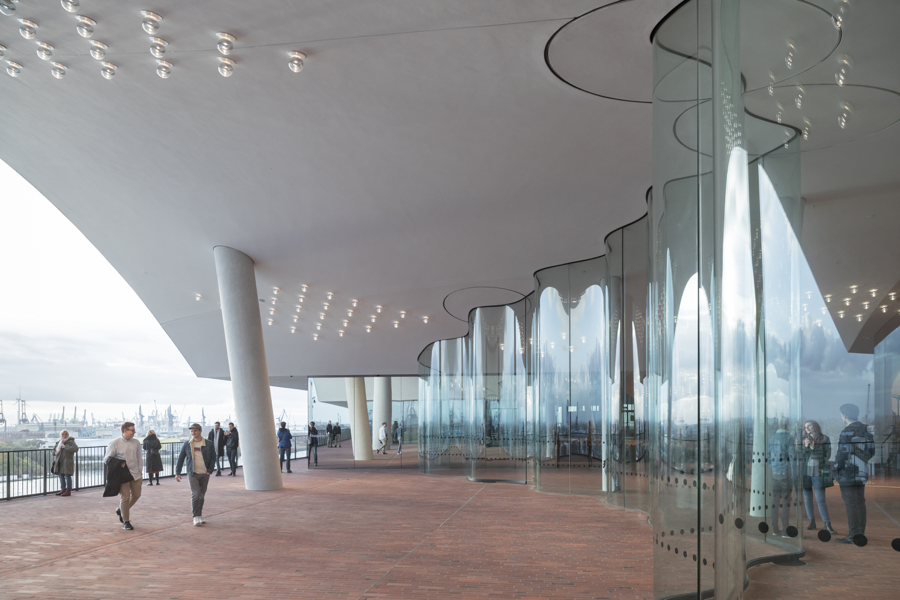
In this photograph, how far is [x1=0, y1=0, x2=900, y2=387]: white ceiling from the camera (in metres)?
7.02

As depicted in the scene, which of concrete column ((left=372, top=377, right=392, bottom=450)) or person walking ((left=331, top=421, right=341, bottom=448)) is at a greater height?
concrete column ((left=372, top=377, right=392, bottom=450))

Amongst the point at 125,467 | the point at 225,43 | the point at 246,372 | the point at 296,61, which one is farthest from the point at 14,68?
the point at 246,372

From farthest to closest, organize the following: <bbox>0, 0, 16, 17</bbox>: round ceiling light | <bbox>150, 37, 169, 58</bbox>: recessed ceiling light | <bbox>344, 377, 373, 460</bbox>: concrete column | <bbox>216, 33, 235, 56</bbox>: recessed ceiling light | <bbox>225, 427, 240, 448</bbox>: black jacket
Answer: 1. <bbox>344, 377, 373, 460</bbox>: concrete column
2. <bbox>225, 427, 240, 448</bbox>: black jacket
3. <bbox>150, 37, 169, 58</bbox>: recessed ceiling light
4. <bbox>216, 33, 235, 56</bbox>: recessed ceiling light
5. <bbox>0, 0, 16, 17</bbox>: round ceiling light

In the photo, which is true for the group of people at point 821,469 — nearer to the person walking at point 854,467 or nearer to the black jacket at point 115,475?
the person walking at point 854,467

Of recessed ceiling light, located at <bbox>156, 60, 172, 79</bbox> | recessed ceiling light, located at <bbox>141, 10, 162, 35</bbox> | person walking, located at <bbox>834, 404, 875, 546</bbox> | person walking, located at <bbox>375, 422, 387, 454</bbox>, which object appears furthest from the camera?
person walking, located at <bbox>375, 422, 387, 454</bbox>

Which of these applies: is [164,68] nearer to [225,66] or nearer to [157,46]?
[157,46]

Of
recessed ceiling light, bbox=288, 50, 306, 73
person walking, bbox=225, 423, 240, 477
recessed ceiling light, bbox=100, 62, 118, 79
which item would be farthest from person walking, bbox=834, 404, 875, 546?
person walking, bbox=225, 423, 240, 477

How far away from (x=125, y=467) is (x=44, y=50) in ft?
18.0

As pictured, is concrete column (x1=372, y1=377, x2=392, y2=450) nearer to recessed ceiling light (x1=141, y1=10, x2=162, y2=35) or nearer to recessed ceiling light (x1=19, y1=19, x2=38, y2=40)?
recessed ceiling light (x1=19, y1=19, x2=38, y2=40)

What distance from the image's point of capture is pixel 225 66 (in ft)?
25.5

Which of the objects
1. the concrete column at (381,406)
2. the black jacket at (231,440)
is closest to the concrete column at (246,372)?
the black jacket at (231,440)

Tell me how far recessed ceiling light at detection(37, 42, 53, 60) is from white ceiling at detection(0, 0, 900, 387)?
3.4 inches

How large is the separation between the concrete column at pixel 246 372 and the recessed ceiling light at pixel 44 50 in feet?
24.1

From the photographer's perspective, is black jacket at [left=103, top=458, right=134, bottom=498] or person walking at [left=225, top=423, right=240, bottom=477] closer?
black jacket at [left=103, top=458, right=134, bottom=498]
